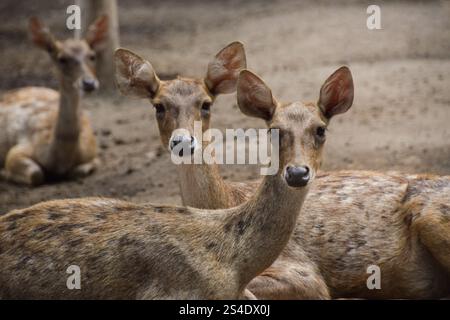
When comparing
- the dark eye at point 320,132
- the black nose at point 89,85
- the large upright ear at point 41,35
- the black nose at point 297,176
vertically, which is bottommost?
the black nose at point 297,176

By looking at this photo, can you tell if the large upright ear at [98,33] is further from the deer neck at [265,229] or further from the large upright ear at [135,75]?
the deer neck at [265,229]

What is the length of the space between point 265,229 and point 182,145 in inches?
45.9

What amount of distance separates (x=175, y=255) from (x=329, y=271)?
5.53 ft

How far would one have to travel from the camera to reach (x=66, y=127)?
510 inches

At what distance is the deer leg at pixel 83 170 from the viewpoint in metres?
12.8

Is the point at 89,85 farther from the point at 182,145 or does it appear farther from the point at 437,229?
the point at 437,229

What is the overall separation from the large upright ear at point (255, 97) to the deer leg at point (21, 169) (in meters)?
5.79

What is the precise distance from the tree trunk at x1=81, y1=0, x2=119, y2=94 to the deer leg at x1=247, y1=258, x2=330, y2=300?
8.12 m

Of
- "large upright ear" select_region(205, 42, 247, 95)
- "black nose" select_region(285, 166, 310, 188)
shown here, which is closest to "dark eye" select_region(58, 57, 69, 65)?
"large upright ear" select_region(205, 42, 247, 95)

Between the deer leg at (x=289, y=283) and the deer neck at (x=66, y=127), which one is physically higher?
the deer neck at (x=66, y=127)

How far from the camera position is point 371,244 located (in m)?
Answer: 8.12

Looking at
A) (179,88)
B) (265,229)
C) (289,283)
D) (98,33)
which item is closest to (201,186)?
(179,88)

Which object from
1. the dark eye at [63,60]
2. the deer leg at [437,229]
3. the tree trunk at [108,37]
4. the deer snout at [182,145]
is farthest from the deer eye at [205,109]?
the tree trunk at [108,37]
